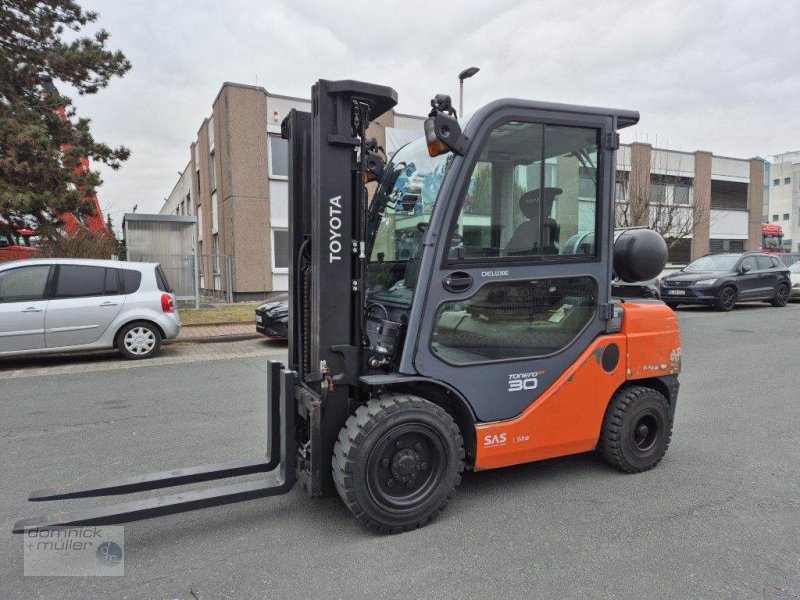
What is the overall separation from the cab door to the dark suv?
46.9 feet

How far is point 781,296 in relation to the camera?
674 inches

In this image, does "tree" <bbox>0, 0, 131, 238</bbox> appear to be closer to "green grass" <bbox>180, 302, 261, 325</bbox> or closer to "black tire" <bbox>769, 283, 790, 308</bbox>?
"green grass" <bbox>180, 302, 261, 325</bbox>

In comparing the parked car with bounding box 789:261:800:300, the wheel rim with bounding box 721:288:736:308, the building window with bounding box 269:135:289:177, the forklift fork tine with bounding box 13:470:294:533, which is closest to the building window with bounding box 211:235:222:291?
the building window with bounding box 269:135:289:177

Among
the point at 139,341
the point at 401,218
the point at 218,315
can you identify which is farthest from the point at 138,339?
the point at 401,218

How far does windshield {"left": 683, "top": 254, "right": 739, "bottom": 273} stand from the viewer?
1632 centimetres

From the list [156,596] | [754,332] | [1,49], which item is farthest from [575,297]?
[1,49]

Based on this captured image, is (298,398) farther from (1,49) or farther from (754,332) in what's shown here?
(1,49)

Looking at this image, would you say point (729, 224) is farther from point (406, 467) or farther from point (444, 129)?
point (406, 467)

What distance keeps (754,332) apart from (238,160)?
53.2ft

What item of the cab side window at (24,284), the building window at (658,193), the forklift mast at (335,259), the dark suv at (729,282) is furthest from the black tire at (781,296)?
the cab side window at (24,284)

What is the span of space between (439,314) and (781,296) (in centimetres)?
1868

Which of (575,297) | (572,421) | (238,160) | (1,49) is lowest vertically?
(572,421)

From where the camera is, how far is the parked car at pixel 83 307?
318 inches

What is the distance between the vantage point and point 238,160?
60.3 ft
